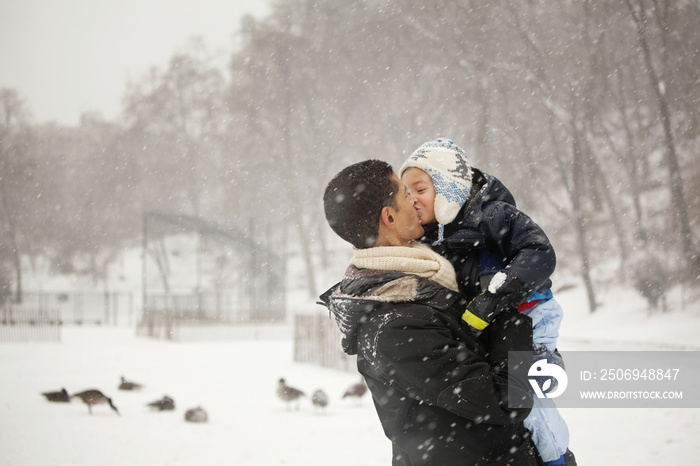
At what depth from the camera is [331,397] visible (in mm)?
8812

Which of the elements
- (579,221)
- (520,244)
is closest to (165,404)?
(520,244)

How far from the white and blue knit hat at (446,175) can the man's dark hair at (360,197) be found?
0.99 feet

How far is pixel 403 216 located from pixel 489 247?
0.35m

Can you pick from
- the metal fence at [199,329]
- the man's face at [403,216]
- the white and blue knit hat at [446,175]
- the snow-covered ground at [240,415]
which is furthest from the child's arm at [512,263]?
the metal fence at [199,329]

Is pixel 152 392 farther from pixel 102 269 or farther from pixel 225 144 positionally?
pixel 102 269

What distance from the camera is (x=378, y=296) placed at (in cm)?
157

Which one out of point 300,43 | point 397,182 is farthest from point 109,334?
point 397,182

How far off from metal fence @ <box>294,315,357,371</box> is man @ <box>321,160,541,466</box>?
9916 millimetres

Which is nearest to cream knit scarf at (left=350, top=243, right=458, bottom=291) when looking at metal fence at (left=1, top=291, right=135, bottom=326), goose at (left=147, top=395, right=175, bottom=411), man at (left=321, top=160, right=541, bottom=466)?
man at (left=321, top=160, right=541, bottom=466)

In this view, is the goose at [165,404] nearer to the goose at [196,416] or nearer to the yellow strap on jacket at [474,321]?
the goose at [196,416]

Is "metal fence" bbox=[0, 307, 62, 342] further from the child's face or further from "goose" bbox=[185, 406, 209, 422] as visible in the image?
the child's face

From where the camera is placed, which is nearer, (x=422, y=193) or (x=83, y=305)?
(x=422, y=193)

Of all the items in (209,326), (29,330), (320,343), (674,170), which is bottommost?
(209,326)

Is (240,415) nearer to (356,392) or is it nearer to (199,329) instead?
(356,392)
